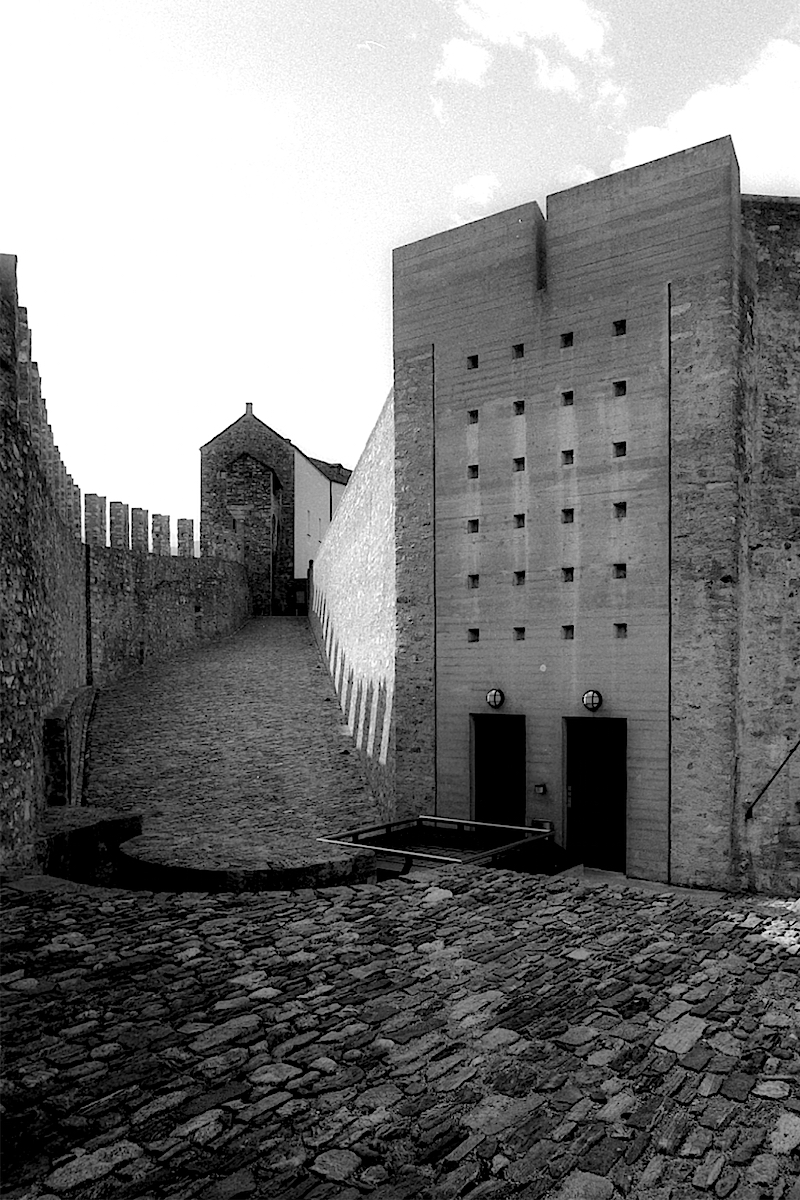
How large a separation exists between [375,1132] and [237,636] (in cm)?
2279

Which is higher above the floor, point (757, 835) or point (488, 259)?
point (488, 259)

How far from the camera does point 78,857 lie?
348 inches

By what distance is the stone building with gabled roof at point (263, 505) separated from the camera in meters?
32.1

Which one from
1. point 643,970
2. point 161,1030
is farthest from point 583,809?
point 161,1030

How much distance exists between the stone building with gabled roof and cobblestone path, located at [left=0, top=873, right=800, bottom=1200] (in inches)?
979

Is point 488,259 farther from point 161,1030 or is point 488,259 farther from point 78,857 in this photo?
point 161,1030

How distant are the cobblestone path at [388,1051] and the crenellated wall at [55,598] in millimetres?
1424

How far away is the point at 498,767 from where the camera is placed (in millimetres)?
12180

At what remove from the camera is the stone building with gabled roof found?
32.1 meters

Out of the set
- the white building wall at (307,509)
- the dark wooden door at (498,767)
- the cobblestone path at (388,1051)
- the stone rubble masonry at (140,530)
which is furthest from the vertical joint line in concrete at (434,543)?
the white building wall at (307,509)

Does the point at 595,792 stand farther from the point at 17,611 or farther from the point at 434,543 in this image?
the point at 17,611

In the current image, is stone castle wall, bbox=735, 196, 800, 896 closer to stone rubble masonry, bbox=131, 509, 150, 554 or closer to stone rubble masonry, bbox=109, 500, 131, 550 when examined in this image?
stone rubble masonry, bbox=109, 500, 131, 550

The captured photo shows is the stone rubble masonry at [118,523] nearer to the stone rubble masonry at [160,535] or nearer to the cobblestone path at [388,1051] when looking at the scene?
the stone rubble masonry at [160,535]

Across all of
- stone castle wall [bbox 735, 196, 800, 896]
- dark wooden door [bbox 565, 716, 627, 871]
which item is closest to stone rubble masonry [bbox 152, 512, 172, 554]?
dark wooden door [bbox 565, 716, 627, 871]
